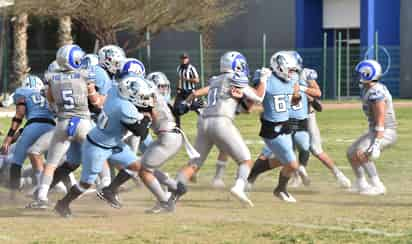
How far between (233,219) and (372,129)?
3.01m

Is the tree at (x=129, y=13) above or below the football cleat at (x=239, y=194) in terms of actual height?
above

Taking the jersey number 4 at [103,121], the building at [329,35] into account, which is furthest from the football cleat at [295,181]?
the building at [329,35]

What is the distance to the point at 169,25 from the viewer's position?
134 ft

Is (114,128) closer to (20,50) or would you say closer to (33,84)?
(33,84)

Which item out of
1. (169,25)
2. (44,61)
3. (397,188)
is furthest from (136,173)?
(44,61)

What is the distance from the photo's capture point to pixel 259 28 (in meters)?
44.7

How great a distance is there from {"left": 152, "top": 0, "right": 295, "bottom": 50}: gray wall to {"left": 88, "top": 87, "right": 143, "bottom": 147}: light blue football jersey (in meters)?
32.6

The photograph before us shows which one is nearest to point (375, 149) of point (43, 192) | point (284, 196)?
point (284, 196)

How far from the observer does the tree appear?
123 ft

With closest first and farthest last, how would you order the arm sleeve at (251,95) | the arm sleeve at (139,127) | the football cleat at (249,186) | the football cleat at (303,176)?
the arm sleeve at (139,127) → the arm sleeve at (251,95) → the football cleat at (249,186) → the football cleat at (303,176)

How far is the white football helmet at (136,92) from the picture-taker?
11.6 meters

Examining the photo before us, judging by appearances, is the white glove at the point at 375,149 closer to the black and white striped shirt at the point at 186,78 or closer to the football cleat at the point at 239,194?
the football cleat at the point at 239,194

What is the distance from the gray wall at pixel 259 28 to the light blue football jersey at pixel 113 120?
32573 mm

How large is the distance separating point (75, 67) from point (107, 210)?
1661 millimetres
